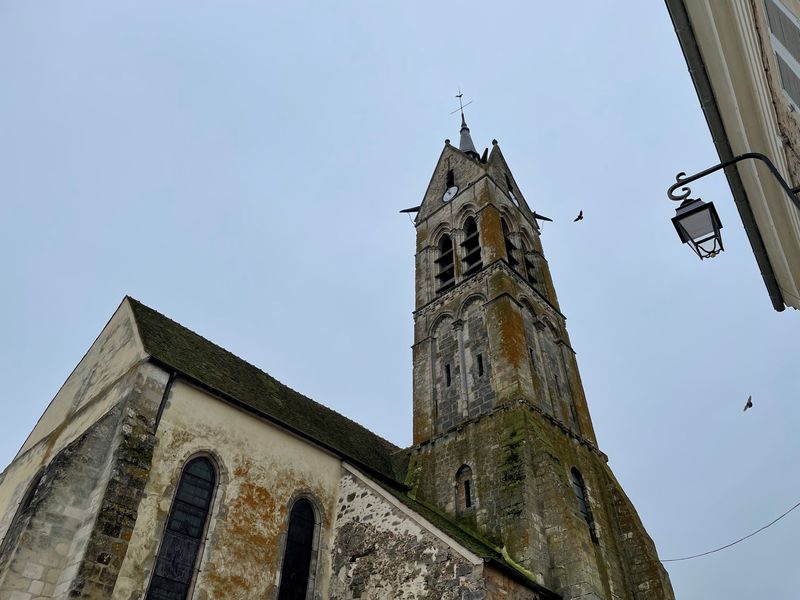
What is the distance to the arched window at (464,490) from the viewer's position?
15555mm

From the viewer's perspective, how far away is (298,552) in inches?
496

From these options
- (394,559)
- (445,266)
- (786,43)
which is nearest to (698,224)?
(786,43)

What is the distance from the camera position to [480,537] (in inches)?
561

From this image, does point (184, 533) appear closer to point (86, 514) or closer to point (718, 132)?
point (86, 514)

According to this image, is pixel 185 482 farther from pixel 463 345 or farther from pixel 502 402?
pixel 463 345

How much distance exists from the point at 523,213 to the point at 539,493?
596 inches

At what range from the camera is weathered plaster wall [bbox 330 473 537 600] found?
10648 millimetres

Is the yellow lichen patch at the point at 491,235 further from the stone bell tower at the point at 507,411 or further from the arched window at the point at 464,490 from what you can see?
the arched window at the point at 464,490

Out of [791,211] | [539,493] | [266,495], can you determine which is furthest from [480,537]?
[791,211]

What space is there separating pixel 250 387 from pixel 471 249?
11.7 metres

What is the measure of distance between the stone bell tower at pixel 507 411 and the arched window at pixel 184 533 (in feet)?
22.3

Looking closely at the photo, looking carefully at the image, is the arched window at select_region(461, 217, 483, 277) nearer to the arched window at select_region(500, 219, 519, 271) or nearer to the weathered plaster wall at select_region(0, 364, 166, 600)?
the arched window at select_region(500, 219, 519, 271)

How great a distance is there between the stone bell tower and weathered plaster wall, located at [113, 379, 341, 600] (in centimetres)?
428

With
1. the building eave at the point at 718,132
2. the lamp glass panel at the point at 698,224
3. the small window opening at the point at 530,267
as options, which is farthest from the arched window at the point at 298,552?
the small window opening at the point at 530,267
